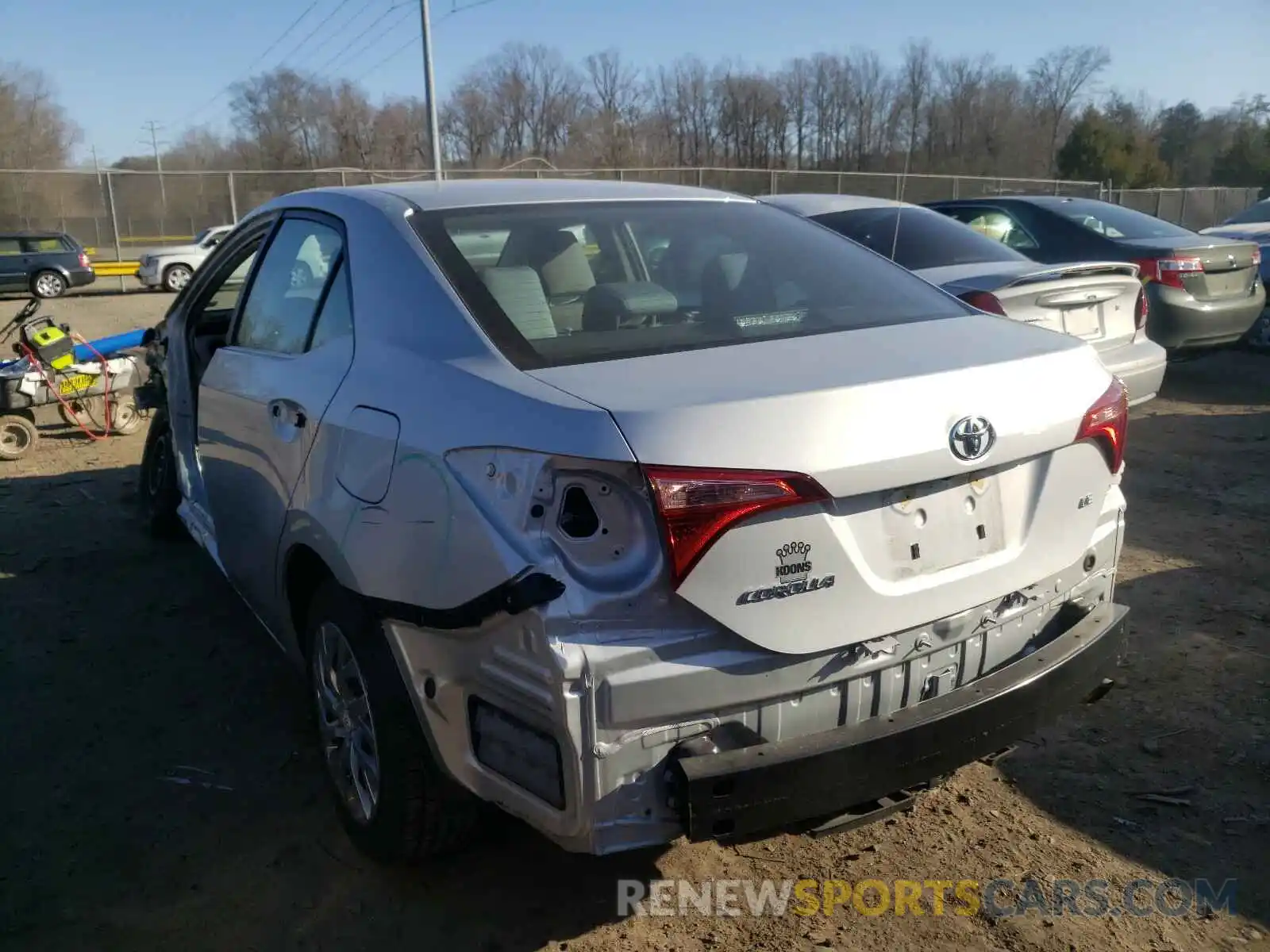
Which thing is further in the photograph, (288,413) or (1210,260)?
(1210,260)

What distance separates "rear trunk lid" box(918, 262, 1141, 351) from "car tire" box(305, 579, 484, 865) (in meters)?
4.32

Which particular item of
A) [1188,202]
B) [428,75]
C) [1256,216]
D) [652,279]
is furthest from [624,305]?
[1188,202]

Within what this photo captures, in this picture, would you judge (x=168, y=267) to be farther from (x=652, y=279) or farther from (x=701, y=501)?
(x=701, y=501)

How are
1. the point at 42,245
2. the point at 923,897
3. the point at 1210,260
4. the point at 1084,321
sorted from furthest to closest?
the point at 42,245, the point at 1210,260, the point at 1084,321, the point at 923,897

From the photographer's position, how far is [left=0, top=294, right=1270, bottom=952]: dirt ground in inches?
98.7

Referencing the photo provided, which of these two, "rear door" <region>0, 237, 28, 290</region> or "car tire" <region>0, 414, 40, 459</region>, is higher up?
"rear door" <region>0, 237, 28, 290</region>

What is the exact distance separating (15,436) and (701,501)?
7.31 metres

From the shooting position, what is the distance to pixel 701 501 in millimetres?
1876

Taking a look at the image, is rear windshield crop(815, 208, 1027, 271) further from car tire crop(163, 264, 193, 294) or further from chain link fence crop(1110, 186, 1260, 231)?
chain link fence crop(1110, 186, 1260, 231)

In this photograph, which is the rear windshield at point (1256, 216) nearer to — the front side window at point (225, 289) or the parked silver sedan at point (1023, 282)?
the parked silver sedan at point (1023, 282)

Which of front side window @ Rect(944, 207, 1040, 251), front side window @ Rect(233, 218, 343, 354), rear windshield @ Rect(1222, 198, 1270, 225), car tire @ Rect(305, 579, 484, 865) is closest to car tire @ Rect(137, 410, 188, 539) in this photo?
front side window @ Rect(233, 218, 343, 354)

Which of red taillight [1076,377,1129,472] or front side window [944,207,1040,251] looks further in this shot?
front side window [944,207,1040,251]

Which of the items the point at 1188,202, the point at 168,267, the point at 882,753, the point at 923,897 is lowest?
the point at 923,897

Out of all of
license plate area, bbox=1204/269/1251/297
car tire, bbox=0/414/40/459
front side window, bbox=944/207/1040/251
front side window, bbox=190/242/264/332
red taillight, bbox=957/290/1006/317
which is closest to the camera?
front side window, bbox=190/242/264/332
